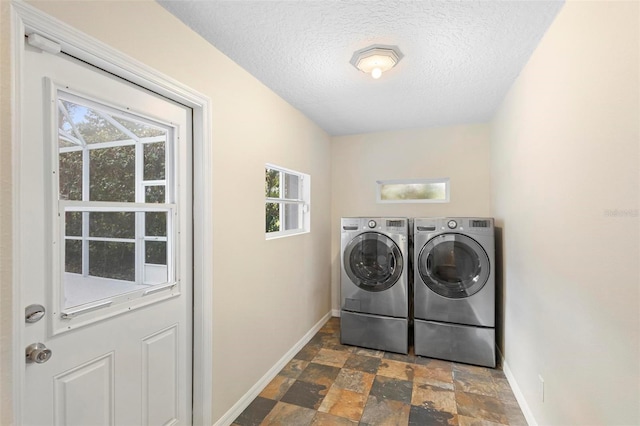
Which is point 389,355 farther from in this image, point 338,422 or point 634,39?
point 634,39

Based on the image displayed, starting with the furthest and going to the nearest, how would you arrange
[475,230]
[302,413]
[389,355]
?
[389,355] → [475,230] → [302,413]

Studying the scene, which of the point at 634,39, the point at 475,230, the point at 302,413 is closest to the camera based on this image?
the point at 634,39

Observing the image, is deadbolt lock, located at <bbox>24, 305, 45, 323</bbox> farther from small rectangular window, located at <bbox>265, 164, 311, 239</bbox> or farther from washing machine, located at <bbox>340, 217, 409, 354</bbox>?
washing machine, located at <bbox>340, 217, 409, 354</bbox>

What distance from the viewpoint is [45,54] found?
1106 millimetres

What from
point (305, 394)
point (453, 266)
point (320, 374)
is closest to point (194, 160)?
point (305, 394)

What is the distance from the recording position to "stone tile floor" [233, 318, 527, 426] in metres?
2.02

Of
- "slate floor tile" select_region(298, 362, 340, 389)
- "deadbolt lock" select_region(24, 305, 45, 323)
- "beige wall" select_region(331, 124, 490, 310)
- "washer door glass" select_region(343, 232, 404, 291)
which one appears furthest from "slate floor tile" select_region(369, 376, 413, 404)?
"deadbolt lock" select_region(24, 305, 45, 323)

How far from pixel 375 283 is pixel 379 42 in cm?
215

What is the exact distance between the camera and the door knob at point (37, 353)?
106cm

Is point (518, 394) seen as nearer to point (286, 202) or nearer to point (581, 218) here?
point (581, 218)

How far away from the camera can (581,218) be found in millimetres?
1318

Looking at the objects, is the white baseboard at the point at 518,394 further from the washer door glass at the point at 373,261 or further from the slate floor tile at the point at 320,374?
the slate floor tile at the point at 320,374

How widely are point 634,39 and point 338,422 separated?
91.9 inches

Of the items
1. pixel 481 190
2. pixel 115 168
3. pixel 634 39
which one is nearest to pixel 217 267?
pixel 115 168
